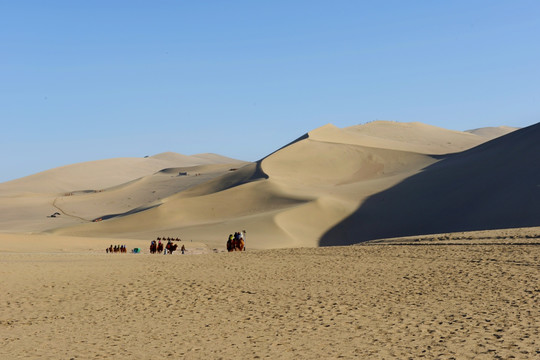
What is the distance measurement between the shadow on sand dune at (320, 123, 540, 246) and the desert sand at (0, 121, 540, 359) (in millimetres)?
132

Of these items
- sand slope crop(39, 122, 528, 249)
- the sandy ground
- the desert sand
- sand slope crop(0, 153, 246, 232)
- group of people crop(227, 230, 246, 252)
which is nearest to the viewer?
the sandy ground

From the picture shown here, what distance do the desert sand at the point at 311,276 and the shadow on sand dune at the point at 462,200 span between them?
13 cm

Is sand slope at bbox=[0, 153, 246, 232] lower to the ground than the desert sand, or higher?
higher

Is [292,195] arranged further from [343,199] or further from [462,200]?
[462,200]

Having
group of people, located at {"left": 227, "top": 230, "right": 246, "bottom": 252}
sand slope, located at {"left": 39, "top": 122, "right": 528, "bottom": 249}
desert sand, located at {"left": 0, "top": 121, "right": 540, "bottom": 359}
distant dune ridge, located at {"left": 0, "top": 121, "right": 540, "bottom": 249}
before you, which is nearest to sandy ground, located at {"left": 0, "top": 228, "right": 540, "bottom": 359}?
desert sand, located at {"left": 0, "top": 121, "right": 540, "bottom": 359}

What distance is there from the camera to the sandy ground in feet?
30.5

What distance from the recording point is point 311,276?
17000mm

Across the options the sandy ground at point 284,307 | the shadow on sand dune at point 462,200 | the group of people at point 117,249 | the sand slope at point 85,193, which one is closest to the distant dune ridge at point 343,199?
the shadow on sand dune at point 462,200

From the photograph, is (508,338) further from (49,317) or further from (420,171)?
(420,171)

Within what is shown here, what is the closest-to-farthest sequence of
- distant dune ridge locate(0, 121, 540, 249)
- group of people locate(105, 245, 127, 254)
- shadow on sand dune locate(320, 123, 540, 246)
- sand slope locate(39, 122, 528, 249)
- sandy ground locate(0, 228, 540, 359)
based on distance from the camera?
sandy ground locate(0, 228, 540, 359) < group of people locate(105, 245, 127, 254) < shadow on sand dune locate(320, 123, 540, 246) < distant dune ridge locate(0, 121, 540, 249) < sand slope locate(39, 122, 528, 249)

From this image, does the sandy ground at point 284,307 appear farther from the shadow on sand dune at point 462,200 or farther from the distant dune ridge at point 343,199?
the distant dune ridge at point 343,199

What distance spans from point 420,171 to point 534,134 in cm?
857

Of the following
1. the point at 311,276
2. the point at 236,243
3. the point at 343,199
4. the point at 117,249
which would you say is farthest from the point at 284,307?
the point at 343,199

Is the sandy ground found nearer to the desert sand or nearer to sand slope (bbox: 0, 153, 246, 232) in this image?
the desert sand
